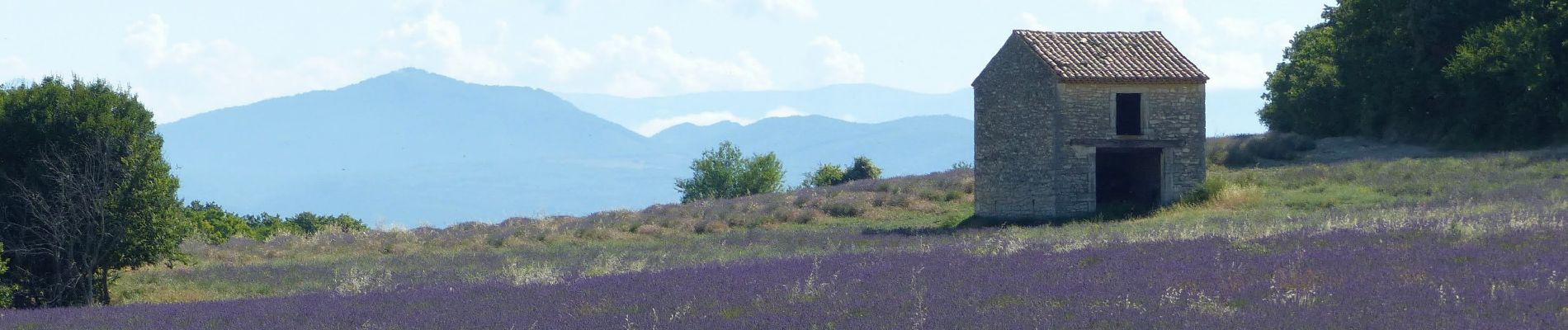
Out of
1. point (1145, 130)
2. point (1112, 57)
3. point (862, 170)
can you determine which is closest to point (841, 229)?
point (1145, 130)

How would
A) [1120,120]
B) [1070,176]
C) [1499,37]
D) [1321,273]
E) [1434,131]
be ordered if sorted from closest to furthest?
[1321,273] → [1070,176] → [1120,120] → [1499,37] → [1434,131]

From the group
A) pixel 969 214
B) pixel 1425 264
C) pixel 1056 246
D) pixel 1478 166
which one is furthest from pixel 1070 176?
pixel 1425 264

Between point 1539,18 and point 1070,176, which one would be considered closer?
point 1070,176

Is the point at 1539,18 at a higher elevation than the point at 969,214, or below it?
higher

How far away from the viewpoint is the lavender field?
10148mm

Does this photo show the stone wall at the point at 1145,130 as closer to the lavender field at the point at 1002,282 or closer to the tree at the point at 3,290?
the lavender field at the point at 1002,282

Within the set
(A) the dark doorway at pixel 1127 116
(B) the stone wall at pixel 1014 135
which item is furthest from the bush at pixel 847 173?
(B) the stone wall at pixel 1014 135

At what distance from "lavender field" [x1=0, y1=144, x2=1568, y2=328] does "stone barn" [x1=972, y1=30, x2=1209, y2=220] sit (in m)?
2.67

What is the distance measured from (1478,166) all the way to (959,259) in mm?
24030

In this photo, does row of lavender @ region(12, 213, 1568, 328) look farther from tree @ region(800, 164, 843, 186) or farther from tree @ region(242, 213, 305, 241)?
tree @ region(800, 164, 843, 186)

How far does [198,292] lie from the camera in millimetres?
23547

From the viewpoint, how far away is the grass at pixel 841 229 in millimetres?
20750

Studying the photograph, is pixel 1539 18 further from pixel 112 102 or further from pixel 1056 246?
pixel 112 102

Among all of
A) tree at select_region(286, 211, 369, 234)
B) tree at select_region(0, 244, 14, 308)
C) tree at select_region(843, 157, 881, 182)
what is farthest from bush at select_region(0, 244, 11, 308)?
tree at select_region(843, 157, 881, 182)
